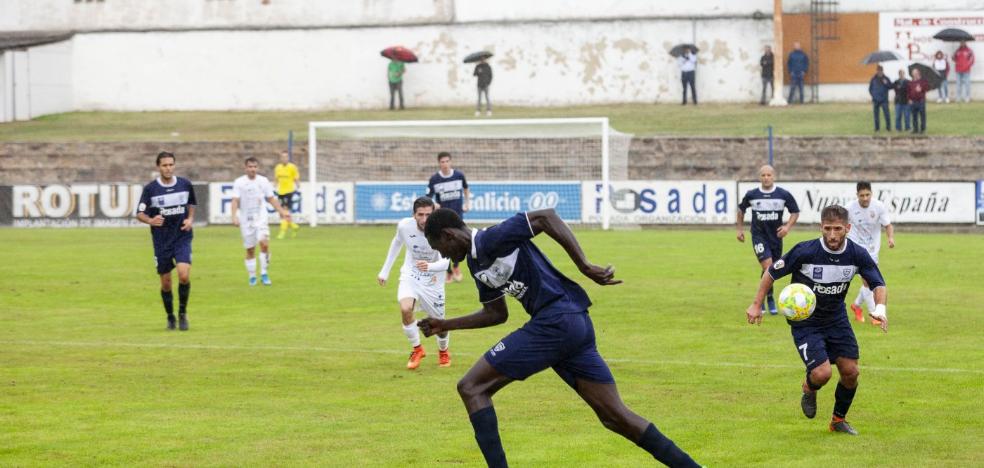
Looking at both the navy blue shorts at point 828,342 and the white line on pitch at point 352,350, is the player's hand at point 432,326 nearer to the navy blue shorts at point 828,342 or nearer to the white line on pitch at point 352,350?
the navy blue shorts at point 828,342

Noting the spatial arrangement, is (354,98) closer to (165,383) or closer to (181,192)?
(181,192)

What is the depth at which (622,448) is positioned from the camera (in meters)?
11.8

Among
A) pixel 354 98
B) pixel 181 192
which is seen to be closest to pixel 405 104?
pixel 354 98

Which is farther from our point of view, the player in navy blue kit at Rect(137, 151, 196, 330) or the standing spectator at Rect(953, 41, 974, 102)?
the standing spectator at Rect(953, 41, 974, 102)

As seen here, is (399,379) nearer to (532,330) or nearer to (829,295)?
(829,295)

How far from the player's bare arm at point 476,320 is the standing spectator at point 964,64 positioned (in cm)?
4727

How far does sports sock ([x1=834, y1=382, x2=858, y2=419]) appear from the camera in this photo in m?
12.1

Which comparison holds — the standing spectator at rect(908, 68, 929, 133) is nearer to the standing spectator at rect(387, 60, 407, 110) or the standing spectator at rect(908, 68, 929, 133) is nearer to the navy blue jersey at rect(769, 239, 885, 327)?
the standing spectator at rect(387, 60, 407, 110)

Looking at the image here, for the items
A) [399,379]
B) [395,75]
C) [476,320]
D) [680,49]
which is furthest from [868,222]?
[395,75]

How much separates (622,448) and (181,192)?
9.74 meters

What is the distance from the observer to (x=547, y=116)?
55406 millimetres

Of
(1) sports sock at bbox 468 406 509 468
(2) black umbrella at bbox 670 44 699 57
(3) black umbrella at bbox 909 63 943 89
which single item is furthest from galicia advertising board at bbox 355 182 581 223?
(1) sports sock at bbox 468 406 509 468

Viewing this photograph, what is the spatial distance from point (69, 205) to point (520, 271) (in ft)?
124

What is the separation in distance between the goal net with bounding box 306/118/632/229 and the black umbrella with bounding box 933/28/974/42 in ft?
47.7
